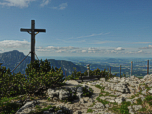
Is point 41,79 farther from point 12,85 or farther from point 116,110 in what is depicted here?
point 116,110

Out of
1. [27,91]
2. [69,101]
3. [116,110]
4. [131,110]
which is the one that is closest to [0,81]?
[27,91]

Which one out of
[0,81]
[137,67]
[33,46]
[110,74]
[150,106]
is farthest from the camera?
[110,74]

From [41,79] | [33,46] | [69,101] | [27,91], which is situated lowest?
[69,101]

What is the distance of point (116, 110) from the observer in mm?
8461

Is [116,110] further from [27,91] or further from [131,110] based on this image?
[27,91]

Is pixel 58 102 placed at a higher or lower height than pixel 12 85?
lower

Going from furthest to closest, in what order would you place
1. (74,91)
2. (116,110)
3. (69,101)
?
(74,91) → (69,101) → (116,110)

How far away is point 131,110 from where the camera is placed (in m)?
7.92

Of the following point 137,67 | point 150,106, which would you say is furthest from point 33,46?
point 137,67

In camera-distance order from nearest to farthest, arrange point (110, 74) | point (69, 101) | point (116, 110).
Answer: point (116, 110) → point (69, 101) → point (110, 74)

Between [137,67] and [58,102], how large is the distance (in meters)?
17.1

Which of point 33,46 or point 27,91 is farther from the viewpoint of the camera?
point 33,46

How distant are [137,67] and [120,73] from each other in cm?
323

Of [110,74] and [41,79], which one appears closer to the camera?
[41,79]
